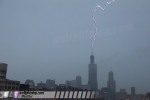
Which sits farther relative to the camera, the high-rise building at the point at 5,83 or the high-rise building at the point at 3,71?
the high-rise building at the point at 3,71

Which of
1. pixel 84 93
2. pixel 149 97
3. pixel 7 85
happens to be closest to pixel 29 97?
pixel 84 93

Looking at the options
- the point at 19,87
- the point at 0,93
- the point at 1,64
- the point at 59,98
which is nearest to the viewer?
the point at 59,98

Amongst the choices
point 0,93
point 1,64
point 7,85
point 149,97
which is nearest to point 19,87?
point 7,85

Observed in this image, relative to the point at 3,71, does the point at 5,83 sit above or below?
below

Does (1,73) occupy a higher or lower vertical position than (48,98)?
higher

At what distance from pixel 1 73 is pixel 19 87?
1621 cm

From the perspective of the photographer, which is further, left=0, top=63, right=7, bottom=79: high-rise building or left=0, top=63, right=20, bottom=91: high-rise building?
left=0, top=63, right=7, bottom=79: high-rise building

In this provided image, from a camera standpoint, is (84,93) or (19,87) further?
(19,87)

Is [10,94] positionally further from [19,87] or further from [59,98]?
[19,87]

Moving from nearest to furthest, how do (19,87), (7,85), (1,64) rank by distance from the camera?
(7,85), (19,87), (1,64)

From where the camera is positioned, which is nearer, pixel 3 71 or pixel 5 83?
pixel 5 83

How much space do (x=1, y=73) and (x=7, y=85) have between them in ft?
63.4

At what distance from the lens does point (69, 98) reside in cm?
10688

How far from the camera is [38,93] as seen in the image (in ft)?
357
